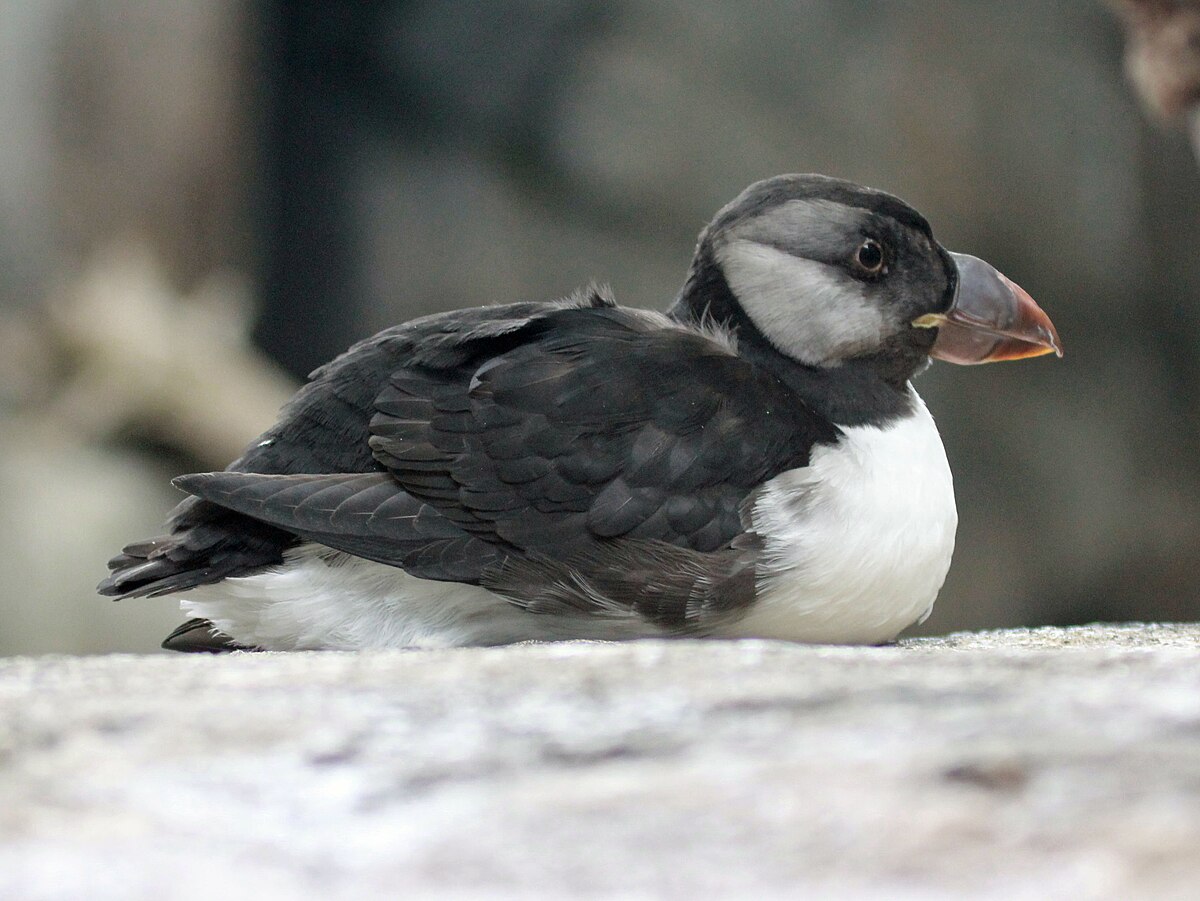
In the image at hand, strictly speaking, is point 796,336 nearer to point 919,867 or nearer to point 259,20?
point 919,867

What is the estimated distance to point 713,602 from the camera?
232cm

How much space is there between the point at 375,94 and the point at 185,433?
190 cm

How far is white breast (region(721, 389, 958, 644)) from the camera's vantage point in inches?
92.4

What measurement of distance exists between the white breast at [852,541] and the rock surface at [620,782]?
60cm

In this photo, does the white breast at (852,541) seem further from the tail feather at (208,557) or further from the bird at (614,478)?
the tail feather at (208,557)

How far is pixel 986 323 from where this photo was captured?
2.72 meters

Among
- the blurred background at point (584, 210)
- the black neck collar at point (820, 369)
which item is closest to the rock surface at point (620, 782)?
the black neck collar at point (820, 369)

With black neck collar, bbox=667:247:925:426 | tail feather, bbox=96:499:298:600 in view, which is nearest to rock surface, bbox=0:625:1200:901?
tail feather, bbox=96:499:298:600

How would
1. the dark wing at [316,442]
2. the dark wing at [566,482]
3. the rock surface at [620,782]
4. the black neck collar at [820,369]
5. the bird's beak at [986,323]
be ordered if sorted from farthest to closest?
the bird's beak at [986,323], the black neck collar at [820,369], the dark wing at [316,442], the dark wing at [566,482], the rock surface at [620,782]

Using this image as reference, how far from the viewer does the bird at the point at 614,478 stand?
7.63 ft

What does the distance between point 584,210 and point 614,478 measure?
4.63m

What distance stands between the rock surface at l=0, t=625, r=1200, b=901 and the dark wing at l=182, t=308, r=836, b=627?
0.55 metres

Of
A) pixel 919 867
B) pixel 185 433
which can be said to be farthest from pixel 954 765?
pixel 185 433

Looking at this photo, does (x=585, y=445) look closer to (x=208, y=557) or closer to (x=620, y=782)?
(x=208, y=557)
